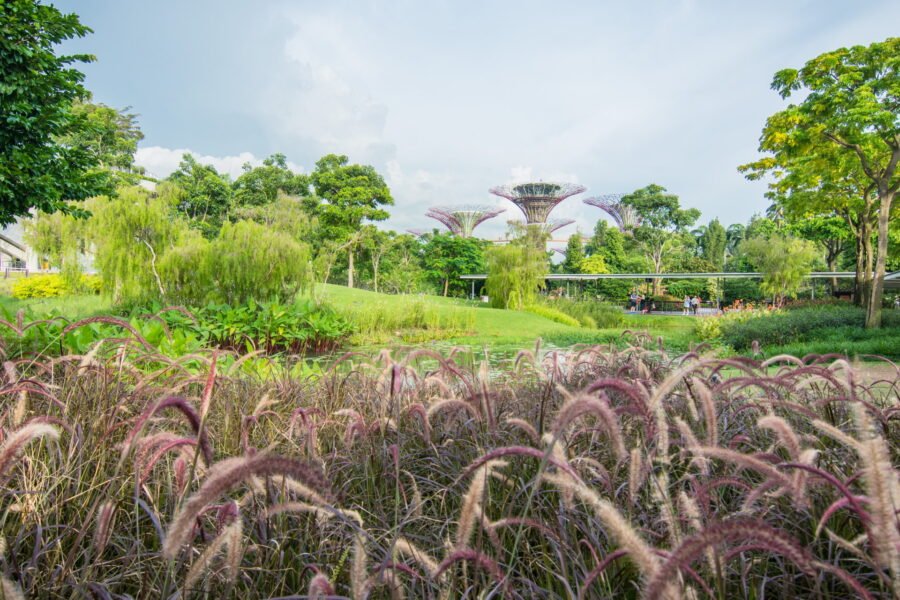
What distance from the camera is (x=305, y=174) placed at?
36906mm

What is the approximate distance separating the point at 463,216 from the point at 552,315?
40.9m

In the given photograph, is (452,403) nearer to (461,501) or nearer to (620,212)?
(461,501)

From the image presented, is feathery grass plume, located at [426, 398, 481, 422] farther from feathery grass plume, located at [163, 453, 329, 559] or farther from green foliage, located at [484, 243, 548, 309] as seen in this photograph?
green foliage, located at [484, 243, 548, 309]

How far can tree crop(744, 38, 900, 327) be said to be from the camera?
1224cm

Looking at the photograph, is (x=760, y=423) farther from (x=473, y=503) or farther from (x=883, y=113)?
(x=883, y=113)

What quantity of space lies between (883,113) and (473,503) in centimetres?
1556

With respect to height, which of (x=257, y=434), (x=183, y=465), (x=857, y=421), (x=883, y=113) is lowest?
(x=257, y=434)

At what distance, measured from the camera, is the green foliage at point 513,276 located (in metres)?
22.0

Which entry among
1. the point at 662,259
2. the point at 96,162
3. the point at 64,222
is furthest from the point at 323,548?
the point at 662,259

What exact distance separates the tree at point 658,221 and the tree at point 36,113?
45418mm

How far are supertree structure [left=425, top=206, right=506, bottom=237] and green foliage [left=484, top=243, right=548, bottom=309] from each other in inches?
1429

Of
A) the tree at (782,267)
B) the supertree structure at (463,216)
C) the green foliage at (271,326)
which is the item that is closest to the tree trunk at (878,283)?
the tree at (782,267)

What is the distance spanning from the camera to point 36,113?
837cm

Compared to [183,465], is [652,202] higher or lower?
higher
